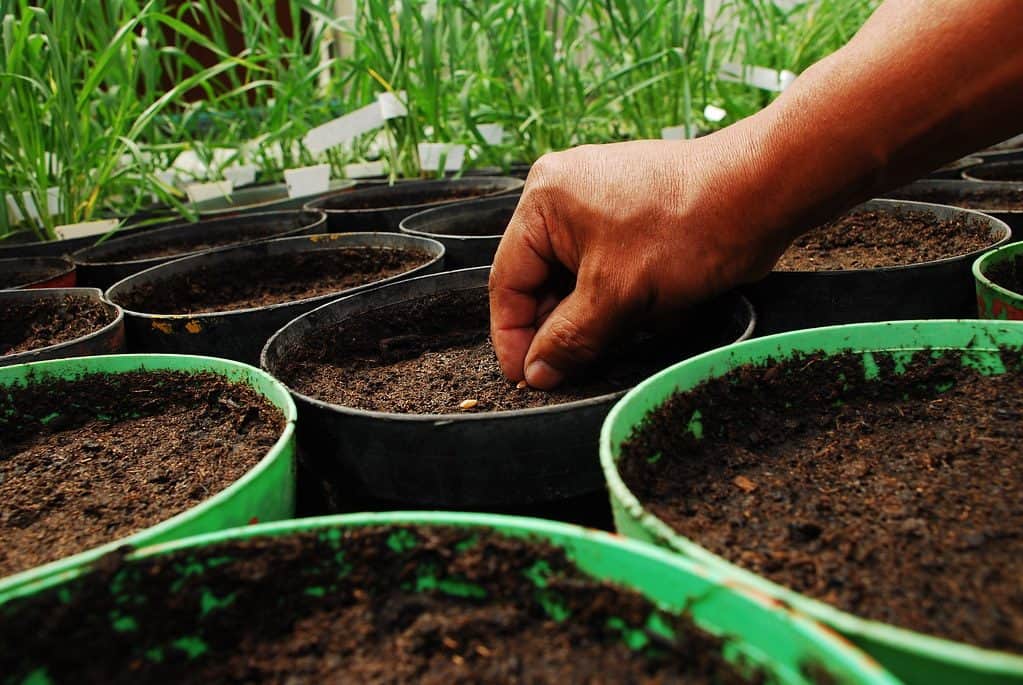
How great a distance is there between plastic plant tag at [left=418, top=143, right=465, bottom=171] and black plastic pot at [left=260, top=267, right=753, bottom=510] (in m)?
1.43

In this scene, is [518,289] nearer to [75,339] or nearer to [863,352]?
[863,352]

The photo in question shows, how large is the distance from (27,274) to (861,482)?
4.57 ft

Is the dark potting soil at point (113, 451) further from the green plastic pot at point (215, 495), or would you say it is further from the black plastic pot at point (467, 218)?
the black plastic pot at point (467, 218)

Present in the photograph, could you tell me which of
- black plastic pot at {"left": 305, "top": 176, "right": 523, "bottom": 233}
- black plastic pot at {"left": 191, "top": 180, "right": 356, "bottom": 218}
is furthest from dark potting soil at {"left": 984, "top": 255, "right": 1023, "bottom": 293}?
black plastic pot at {"left": 191, "top": 180, "right": 356, "bottom": 218}

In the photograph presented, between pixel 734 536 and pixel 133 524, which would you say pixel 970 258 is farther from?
pixel 133 524

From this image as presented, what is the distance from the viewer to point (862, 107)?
0.55 meters

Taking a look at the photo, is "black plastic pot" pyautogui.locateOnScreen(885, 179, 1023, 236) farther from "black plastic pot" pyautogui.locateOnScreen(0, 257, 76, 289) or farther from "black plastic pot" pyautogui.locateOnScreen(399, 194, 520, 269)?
"black plastic pot" pyautogui.locateOnScreen(0, 257, 76, 289)

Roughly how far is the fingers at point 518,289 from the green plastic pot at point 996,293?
0.43 metres

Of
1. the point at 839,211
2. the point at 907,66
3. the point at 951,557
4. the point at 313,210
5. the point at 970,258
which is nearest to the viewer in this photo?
the point at 951,557

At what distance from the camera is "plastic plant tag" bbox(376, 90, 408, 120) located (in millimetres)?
1793

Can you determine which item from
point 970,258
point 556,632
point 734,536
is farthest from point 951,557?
point 970,258

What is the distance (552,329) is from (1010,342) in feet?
1.29

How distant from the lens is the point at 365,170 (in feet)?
7.84

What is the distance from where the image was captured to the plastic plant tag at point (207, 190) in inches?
73.9
